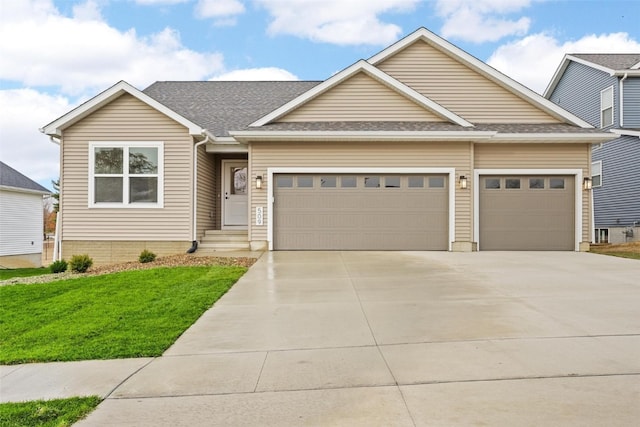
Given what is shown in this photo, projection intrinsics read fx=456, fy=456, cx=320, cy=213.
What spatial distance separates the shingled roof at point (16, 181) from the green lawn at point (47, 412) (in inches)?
925

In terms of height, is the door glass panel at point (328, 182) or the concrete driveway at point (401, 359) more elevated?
the door glass panel at point (328, 182)

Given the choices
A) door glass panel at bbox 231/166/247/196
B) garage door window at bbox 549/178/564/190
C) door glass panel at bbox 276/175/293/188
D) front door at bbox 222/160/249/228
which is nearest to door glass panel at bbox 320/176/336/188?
door glass panel at bbox 276/175/293/188

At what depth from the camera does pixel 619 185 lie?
1867cm

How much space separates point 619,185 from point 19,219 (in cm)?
2901

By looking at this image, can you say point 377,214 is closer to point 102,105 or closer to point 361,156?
point 361,156

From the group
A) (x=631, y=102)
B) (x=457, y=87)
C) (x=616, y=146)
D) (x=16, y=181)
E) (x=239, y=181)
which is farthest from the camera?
(x=16, y=181)

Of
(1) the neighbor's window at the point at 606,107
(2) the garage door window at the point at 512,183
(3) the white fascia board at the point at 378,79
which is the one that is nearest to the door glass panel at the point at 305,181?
(3) the white fascia board at the point at 378,79

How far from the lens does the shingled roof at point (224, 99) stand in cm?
1527

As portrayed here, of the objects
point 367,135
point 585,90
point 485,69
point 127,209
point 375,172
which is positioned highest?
point 585,90

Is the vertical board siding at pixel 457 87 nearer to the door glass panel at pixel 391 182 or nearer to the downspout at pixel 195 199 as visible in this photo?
the door glass panel at pixel 391 182

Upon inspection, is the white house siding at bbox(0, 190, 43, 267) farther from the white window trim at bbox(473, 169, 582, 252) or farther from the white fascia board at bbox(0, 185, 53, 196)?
the white window trim at bbox(473, 169, 582, 252)

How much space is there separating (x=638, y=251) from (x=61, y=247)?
1680 cm

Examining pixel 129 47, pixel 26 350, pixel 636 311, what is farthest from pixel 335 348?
pixel 129 47

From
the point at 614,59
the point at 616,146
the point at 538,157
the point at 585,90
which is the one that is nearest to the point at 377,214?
the point at 538,157
